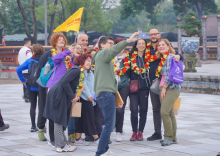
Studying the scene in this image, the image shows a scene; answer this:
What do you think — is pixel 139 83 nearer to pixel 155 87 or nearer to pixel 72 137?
pixel 155 87

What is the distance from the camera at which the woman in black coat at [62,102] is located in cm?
609

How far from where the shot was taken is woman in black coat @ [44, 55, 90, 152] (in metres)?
6.09

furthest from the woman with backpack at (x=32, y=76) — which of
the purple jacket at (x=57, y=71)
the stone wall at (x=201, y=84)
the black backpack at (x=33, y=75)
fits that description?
the stone wall at (x=201, y=84)

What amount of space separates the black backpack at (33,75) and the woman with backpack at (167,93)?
228 cm

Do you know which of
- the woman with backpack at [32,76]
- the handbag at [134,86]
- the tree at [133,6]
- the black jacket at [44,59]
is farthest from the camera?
the tree at [133,6]

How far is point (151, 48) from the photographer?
23.1ft

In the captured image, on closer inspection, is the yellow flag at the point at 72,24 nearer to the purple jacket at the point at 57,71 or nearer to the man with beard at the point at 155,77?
the purple jacket at the point at 57,71

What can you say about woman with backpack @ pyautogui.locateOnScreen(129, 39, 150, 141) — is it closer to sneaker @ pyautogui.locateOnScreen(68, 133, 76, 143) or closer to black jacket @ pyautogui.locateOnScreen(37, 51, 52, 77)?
sneaker @ pyautogui.locateOnScreen(68, 133, 76, 143)

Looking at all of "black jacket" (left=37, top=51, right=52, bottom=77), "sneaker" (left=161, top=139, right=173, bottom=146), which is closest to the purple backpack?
"sneaker" (left=161, top=139, right=173, bottom=146)

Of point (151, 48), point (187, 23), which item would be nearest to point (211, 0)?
point (187, 23)

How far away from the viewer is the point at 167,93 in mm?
6613

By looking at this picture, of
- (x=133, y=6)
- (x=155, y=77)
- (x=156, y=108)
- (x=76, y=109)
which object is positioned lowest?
(x=156, y=108)

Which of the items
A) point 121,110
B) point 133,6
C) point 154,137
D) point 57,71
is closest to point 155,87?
point 121,110

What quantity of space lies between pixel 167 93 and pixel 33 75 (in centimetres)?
252
